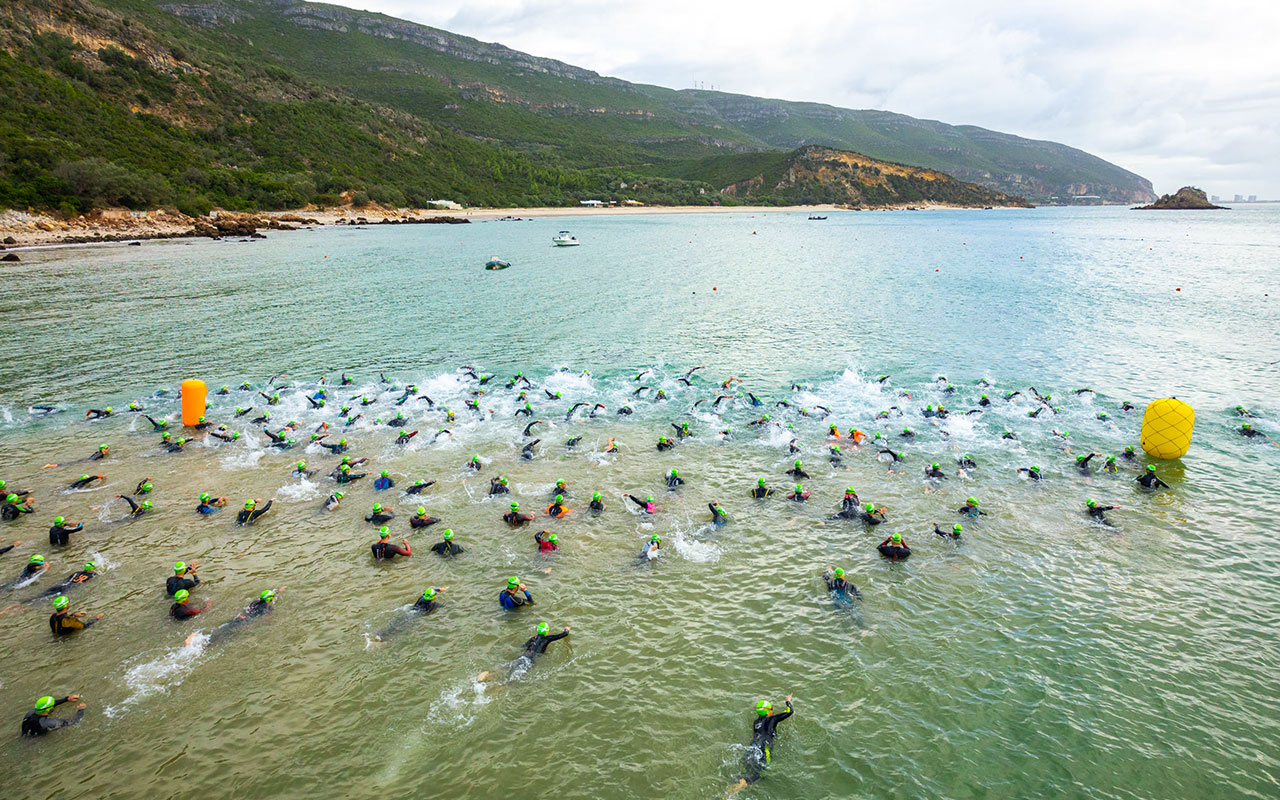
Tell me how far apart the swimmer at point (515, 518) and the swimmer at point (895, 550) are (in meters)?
10.2

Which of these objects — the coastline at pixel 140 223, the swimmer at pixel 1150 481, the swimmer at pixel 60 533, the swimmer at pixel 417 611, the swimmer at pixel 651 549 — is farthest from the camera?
the coastline at pixel 140 223

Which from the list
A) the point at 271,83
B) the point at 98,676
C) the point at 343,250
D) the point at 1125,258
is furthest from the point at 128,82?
the point at 1125,258

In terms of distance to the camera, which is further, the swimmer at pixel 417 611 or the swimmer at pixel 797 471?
the swimmer at pixel 797 471

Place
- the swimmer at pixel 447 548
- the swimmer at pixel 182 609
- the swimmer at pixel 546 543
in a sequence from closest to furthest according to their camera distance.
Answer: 1. the swimmer at pixel 182 609
2. the swimmer at pixel 447 548
3. the swimmer at pixel 546 543

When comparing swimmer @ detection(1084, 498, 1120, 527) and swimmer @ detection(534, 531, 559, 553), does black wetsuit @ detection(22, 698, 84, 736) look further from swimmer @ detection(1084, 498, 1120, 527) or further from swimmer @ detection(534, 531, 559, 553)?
swimmer @ detection(1084, 498, 1120, 527)

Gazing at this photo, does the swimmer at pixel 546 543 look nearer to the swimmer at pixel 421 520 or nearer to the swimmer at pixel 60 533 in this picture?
the swimmer at pixel 421 520

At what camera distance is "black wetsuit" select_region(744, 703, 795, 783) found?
10.3 meters

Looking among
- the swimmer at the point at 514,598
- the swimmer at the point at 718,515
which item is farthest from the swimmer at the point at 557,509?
the swimmer at the point at 718,515

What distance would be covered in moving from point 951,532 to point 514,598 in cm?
1239

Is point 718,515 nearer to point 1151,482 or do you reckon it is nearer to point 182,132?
point 1151,482

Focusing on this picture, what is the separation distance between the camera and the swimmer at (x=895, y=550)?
16016 millimetres

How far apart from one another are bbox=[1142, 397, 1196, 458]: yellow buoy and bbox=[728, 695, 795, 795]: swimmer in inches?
757

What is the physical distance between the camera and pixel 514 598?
14.2 m

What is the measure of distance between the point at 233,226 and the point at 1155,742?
121 metres
